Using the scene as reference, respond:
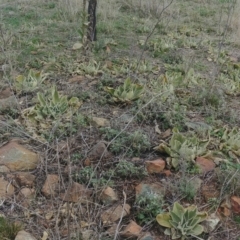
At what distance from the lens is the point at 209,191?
2.37 meters

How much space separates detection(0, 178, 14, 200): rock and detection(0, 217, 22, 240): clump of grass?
0.80 ft

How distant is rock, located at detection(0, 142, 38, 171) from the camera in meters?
2.41

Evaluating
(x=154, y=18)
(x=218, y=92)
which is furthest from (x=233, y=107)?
(x=154, y=18)

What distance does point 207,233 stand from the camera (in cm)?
212

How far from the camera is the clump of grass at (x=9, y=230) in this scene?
6.35ft

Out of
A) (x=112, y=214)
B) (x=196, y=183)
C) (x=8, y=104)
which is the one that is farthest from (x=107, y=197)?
(x=8, y=104)

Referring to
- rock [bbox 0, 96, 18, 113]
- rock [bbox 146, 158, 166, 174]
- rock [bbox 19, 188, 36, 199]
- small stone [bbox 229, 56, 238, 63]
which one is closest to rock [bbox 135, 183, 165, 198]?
rock [bbox 146, 158, 166, 174]

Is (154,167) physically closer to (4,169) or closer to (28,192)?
(28,192)

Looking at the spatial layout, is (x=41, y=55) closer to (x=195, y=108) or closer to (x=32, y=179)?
(x=195, y=108)

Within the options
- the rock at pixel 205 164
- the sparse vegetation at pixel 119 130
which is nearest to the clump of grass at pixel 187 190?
the sparse vegetation at pixel 119 130

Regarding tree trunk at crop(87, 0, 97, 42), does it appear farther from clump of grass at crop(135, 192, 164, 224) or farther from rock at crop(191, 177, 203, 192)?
clump of grass at crop(135, 192, 164, 224)

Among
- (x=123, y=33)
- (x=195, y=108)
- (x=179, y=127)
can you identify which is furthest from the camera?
(x=123, y=33)

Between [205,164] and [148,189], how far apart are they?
0.48 metres

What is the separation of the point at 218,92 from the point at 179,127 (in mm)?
798
